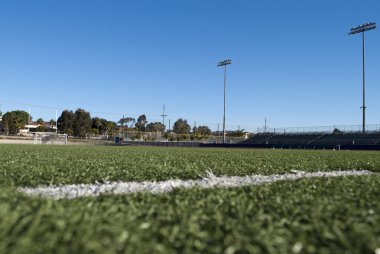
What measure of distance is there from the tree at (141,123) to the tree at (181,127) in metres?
11.6

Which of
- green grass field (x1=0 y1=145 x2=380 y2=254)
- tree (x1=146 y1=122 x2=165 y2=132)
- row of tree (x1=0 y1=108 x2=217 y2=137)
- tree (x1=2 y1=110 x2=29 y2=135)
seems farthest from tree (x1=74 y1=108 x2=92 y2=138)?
green grass field (x1=0 y1=145 x2=380 y2=254)

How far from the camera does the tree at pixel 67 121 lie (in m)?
96.9

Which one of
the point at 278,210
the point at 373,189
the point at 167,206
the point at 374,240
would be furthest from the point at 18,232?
the point at 373,189

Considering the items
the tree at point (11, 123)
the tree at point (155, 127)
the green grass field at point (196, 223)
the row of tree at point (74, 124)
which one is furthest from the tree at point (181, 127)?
the green grass field at point (196, 223)

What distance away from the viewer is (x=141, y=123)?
470 ft

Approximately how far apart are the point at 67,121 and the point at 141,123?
4797cm

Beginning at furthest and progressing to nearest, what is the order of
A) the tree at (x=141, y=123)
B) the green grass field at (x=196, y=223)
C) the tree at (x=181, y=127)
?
1. the tree at (x=141, y=123)
2. the tree at (x=181, y=127)
3. the green grass field at (x=196, y=223)

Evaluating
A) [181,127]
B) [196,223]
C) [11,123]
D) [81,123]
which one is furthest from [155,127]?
[196,223]

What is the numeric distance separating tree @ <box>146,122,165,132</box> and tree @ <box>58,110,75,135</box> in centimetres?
3721

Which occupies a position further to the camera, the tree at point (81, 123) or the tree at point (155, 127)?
the tree at point (155, 127)

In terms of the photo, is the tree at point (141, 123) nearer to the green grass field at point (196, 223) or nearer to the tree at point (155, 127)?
the tree at point (155, 127)

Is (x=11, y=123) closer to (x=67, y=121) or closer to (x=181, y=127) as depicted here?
(x=67, y=121)

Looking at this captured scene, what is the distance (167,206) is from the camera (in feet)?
10.4

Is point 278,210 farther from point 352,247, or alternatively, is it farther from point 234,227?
point 352,247
